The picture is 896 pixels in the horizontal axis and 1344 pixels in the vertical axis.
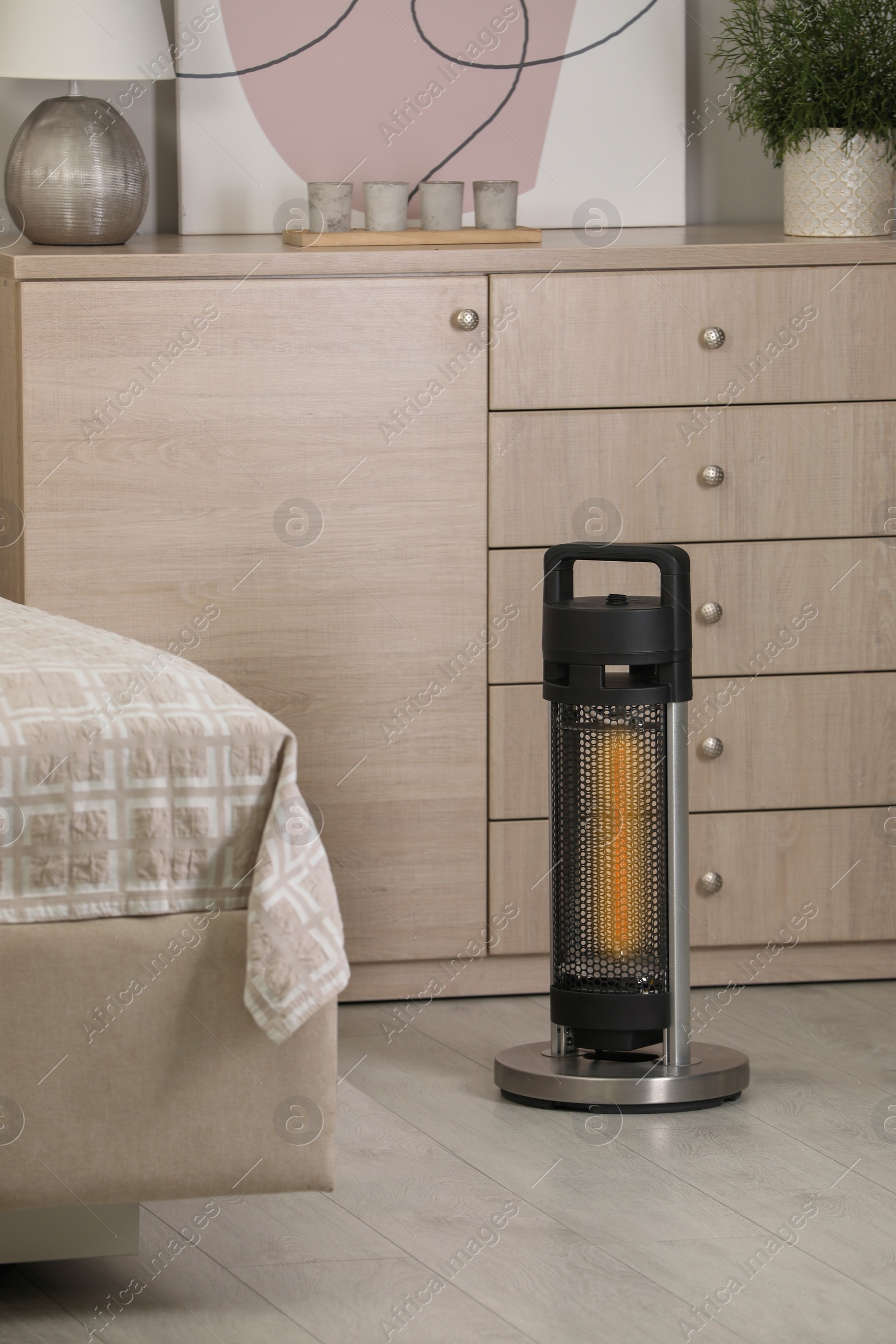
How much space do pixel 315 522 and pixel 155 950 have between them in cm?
97

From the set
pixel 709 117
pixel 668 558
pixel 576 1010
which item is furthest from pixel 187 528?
pixel 709 117

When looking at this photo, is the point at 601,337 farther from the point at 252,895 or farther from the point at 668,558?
the point at 252,895

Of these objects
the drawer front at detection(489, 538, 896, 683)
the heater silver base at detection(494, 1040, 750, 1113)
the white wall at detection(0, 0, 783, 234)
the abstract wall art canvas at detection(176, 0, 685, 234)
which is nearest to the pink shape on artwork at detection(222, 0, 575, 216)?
the abstract wall art canvas at detection(176, 0, 685, 234)

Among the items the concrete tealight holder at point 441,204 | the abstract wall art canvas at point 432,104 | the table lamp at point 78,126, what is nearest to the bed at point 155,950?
the table lamp at point 78,126

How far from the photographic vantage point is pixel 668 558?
7.00 feet

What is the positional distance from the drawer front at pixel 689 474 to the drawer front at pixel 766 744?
233 millimetres

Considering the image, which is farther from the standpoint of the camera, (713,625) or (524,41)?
(524,41)

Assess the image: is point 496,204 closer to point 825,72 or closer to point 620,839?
point 825,72

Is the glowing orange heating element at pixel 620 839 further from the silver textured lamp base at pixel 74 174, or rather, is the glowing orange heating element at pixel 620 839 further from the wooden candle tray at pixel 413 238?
the silver textured lamp base at pixel 74 174

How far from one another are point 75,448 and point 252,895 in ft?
3.24

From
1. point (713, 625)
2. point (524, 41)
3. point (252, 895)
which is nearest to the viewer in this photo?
point (252, 895)

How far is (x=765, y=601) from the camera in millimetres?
2574

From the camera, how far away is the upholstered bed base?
5.27 ft

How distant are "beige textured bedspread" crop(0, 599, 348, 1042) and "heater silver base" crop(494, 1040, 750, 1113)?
67 cm
